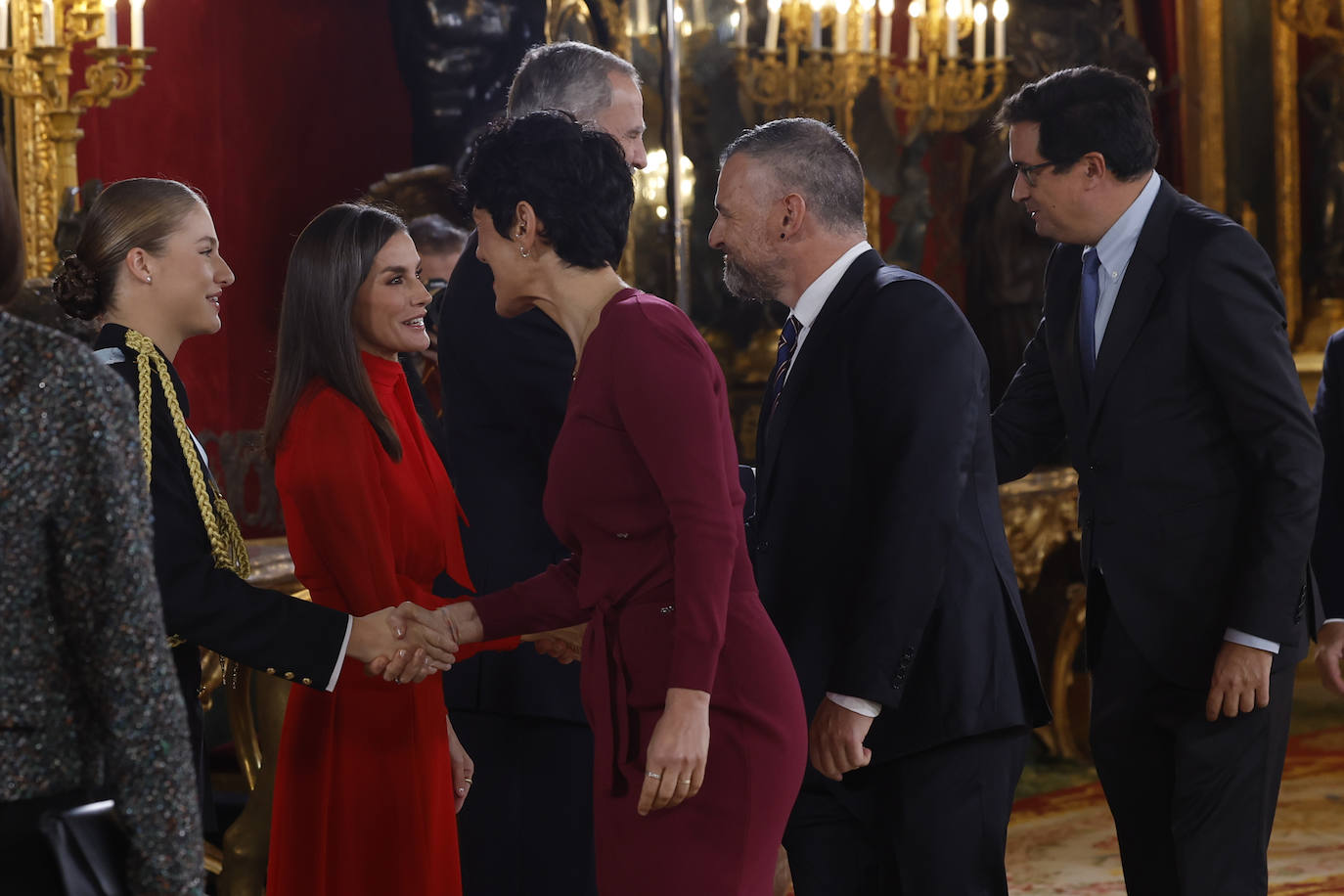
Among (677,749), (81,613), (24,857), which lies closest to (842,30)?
(677,749)

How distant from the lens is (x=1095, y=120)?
2.61 metres

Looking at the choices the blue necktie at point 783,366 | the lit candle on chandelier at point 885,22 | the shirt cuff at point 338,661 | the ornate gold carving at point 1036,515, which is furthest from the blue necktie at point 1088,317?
the lit candle on chandelier at point 885,22

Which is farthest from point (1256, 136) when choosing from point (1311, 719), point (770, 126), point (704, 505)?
point (704, 505)

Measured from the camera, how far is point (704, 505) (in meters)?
1.84

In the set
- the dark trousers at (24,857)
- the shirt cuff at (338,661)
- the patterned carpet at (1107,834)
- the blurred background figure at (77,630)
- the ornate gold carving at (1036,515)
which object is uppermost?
the blurred background figure at (77,630)

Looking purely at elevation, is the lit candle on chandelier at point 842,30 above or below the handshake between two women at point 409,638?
above

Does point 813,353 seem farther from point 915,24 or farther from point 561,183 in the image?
point 915,24

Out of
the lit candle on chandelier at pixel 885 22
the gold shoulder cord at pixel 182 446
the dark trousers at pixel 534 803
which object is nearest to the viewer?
the gold shoulder cord at pixel 182 446

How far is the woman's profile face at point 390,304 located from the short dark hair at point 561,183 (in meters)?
0.56

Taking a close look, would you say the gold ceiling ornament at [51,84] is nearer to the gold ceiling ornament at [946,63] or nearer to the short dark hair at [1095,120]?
the gold ceiling ornament at [946,63]

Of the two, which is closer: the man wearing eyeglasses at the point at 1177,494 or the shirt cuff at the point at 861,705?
the shirt cuff at the point at 861,705

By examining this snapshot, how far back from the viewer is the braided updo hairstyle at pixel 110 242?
2.31 metres

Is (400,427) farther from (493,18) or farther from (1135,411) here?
(493,18)

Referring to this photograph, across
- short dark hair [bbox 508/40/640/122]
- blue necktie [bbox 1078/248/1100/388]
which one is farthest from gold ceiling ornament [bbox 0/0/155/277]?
blue necktie [bbox 1078/248/1100/388]
